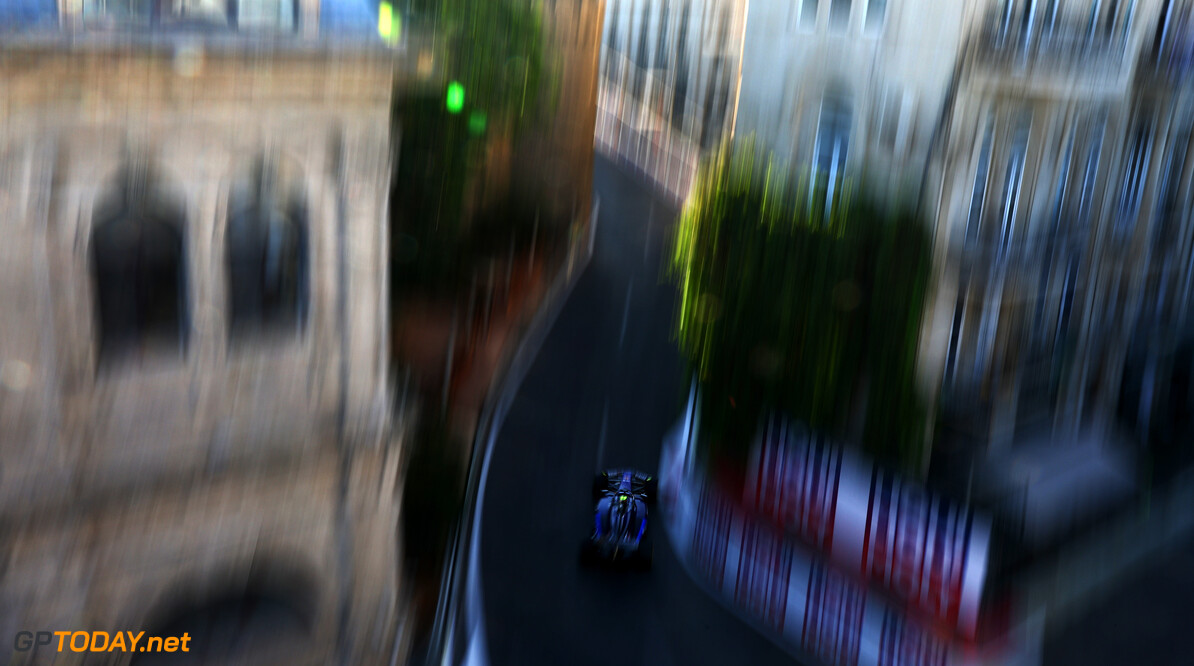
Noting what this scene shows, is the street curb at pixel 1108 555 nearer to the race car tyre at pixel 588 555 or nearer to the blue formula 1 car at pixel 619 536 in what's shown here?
the blue formula 1 car at pixel 619 536

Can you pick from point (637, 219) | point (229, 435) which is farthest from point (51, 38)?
point (637, 219)

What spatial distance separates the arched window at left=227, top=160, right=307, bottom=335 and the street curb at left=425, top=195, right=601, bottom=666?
203 inches

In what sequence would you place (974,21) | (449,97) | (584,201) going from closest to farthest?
(974,21)
(449,97)
(584,201)

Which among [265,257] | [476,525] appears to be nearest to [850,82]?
[265,257]

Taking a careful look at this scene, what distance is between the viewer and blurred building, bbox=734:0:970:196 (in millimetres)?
11891

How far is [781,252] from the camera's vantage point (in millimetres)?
12406

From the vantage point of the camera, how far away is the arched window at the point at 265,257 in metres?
7.60

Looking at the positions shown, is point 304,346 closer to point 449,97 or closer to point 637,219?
point 449,97

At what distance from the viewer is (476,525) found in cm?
1443

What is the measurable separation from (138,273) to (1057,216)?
13066 mm

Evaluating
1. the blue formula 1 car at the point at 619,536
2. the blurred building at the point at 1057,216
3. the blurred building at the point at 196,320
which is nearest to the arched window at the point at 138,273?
the blurred building at the point at 196,320

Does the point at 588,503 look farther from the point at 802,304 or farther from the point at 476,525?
the point at 802,304

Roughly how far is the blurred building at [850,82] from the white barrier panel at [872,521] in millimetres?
4080

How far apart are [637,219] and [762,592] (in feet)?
62.5
